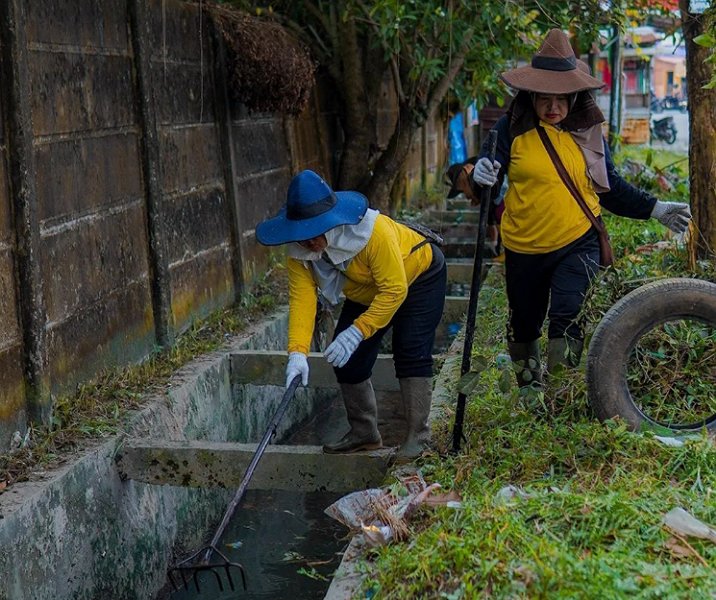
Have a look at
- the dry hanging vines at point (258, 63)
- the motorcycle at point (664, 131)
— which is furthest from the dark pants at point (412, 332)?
the motorcycle at point (664, 131)

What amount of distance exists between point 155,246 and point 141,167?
0.53 m

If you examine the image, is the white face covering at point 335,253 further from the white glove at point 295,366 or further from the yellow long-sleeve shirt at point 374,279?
the white glove at point 295,366

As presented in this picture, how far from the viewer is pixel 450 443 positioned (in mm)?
5043

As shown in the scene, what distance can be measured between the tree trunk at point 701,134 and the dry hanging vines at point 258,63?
10.7 feet

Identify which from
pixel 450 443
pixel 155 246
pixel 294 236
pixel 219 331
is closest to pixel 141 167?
pixel 155 246

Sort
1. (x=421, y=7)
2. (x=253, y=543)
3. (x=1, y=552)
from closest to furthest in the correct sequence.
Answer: (x=1, y=552) → (x=253, y=543) → (x=421, y=7)

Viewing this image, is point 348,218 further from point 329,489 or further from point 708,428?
point 708,428

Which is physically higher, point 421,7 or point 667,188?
point 421,7

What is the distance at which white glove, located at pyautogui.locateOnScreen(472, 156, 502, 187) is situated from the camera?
4.81 metres

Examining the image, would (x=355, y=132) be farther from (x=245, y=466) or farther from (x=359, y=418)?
(x=245, y=466)

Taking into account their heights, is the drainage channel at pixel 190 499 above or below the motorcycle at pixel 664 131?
above

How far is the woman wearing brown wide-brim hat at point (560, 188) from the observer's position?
5.06 m

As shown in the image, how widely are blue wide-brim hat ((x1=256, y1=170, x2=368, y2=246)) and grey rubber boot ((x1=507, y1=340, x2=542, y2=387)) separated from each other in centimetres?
136

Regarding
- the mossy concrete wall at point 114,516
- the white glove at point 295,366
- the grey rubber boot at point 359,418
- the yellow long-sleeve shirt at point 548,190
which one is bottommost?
the mossy concrete wall at point 114,516
